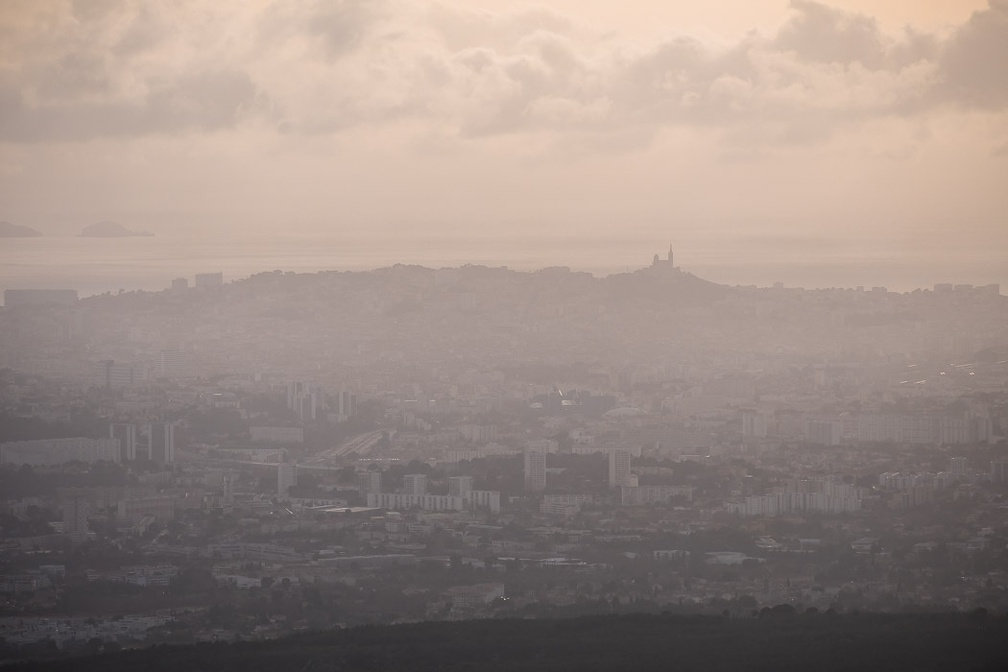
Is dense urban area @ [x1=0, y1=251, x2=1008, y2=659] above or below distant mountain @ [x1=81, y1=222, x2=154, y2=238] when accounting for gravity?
below

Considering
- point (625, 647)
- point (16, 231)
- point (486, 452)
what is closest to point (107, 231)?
point (16, 231)

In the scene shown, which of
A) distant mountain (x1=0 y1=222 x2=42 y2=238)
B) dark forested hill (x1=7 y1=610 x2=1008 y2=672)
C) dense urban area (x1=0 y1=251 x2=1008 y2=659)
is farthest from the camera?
distant mountain (x1=0 y1=222 x2=42 y2=238)

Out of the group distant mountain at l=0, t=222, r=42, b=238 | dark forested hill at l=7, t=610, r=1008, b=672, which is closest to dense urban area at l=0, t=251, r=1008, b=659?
dark forested hill at l=7, t=610, r=1008, b=672

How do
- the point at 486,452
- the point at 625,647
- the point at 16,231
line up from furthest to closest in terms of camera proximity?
the point at 16,231 < the point at 486,452 < the point at 625,647

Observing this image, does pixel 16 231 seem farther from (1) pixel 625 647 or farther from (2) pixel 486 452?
(1) pixel 625 647

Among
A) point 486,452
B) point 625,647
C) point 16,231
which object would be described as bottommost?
point 625,647

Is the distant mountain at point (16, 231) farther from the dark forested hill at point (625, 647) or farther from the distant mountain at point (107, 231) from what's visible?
the dark forested hill at point (625, 647)

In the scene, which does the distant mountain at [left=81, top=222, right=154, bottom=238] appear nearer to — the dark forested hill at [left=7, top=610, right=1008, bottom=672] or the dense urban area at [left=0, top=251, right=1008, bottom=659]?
the dense urban area at [left=0, top=251, right=1008, bottom=659]
